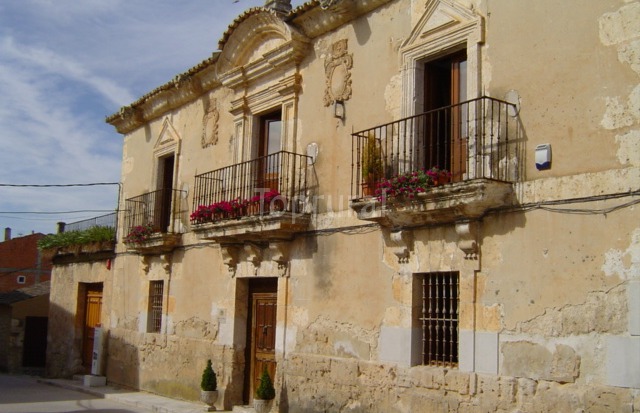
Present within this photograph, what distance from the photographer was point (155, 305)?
14.8 meters

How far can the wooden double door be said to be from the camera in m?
11.4

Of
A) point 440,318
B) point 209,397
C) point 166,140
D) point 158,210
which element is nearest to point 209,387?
point 209,397

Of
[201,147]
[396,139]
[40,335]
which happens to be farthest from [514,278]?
[40,335]

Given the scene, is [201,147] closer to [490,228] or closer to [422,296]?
[422,296]

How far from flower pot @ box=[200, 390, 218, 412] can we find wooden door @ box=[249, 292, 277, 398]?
58 cm

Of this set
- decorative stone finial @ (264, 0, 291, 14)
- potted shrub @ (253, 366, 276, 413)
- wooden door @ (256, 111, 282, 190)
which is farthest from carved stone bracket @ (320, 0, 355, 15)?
potted shrub @ (253, 366, 276, 413)

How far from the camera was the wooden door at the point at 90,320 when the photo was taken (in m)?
17.5

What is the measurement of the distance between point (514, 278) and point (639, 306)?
1.39 metres

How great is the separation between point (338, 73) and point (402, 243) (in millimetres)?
2933

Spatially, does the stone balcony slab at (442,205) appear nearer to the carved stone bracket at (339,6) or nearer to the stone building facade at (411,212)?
the stone building facade at (411,212)

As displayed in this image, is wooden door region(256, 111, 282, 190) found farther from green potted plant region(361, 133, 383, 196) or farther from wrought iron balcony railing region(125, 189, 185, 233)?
wrought iron balcony railing region(125, 189, 185, 233)

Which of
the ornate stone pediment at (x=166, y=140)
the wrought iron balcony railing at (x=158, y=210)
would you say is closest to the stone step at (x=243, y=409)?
the wrought iron balcony railing at (x=158, y=210)

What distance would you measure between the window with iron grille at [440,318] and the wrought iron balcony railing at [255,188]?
2.81 m

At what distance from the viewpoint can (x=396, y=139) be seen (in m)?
9.08
